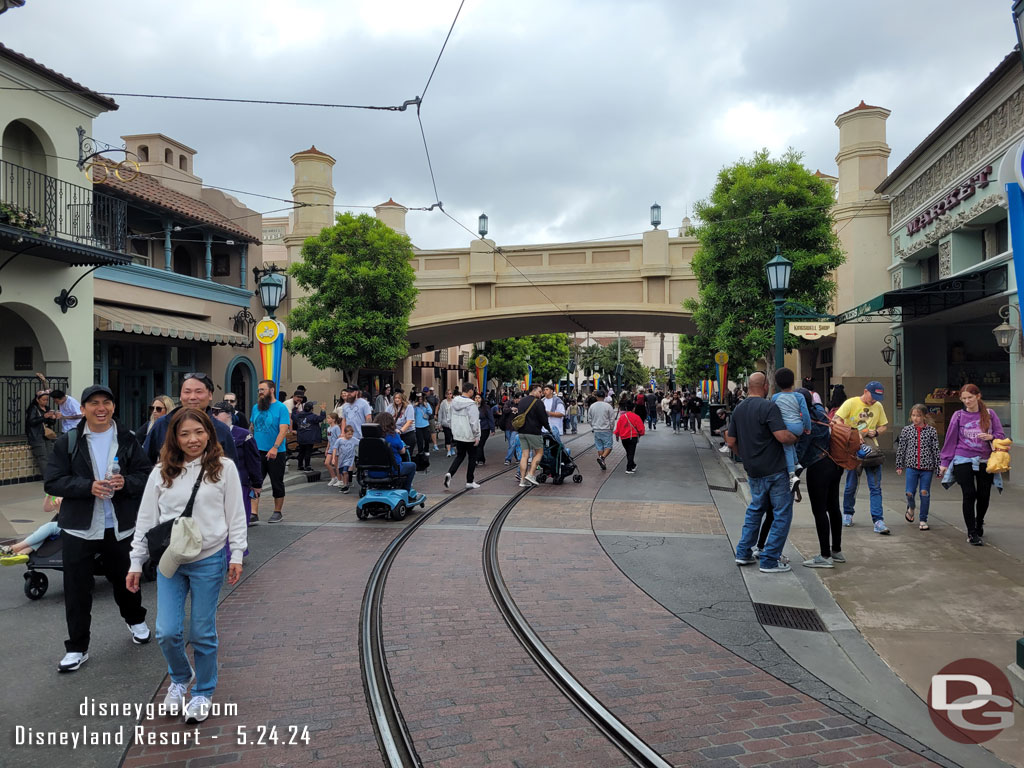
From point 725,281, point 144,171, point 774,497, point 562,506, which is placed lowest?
point 562,506

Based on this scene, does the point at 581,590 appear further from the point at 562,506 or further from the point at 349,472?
the point at 349,472

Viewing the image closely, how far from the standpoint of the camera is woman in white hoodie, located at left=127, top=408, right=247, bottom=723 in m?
3.84

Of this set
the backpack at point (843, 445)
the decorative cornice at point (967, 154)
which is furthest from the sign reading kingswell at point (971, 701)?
the decorative cornice at point (967, 154)

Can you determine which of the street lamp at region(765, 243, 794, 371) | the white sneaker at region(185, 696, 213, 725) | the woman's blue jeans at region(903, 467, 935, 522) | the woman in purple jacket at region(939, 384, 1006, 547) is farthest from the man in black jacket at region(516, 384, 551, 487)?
the white sneaker at region(185, 696, 213, 725)

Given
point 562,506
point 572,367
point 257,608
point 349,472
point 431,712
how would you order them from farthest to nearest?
point 572,367, point 349,472, point 562,506, point 257,608, point 431,712

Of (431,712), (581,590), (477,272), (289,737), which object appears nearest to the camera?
(289,737)

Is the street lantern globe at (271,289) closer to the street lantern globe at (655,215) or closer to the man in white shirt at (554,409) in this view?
the man in white shirt at (554,409)

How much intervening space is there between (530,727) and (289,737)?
3.99 feet

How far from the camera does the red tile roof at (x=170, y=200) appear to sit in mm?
17422

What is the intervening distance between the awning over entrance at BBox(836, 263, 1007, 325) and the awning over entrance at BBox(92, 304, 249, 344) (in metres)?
15.3

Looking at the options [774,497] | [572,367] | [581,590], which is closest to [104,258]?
[581,590]

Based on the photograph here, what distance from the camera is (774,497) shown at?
270 inches

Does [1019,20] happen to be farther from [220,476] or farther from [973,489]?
[220,476]

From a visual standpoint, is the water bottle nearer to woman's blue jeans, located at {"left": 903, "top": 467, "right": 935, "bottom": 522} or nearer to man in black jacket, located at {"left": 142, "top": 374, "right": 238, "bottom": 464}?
man in black jacket, located at {"left": 142, "top": 374, "right": 238, "bottom": 464}
